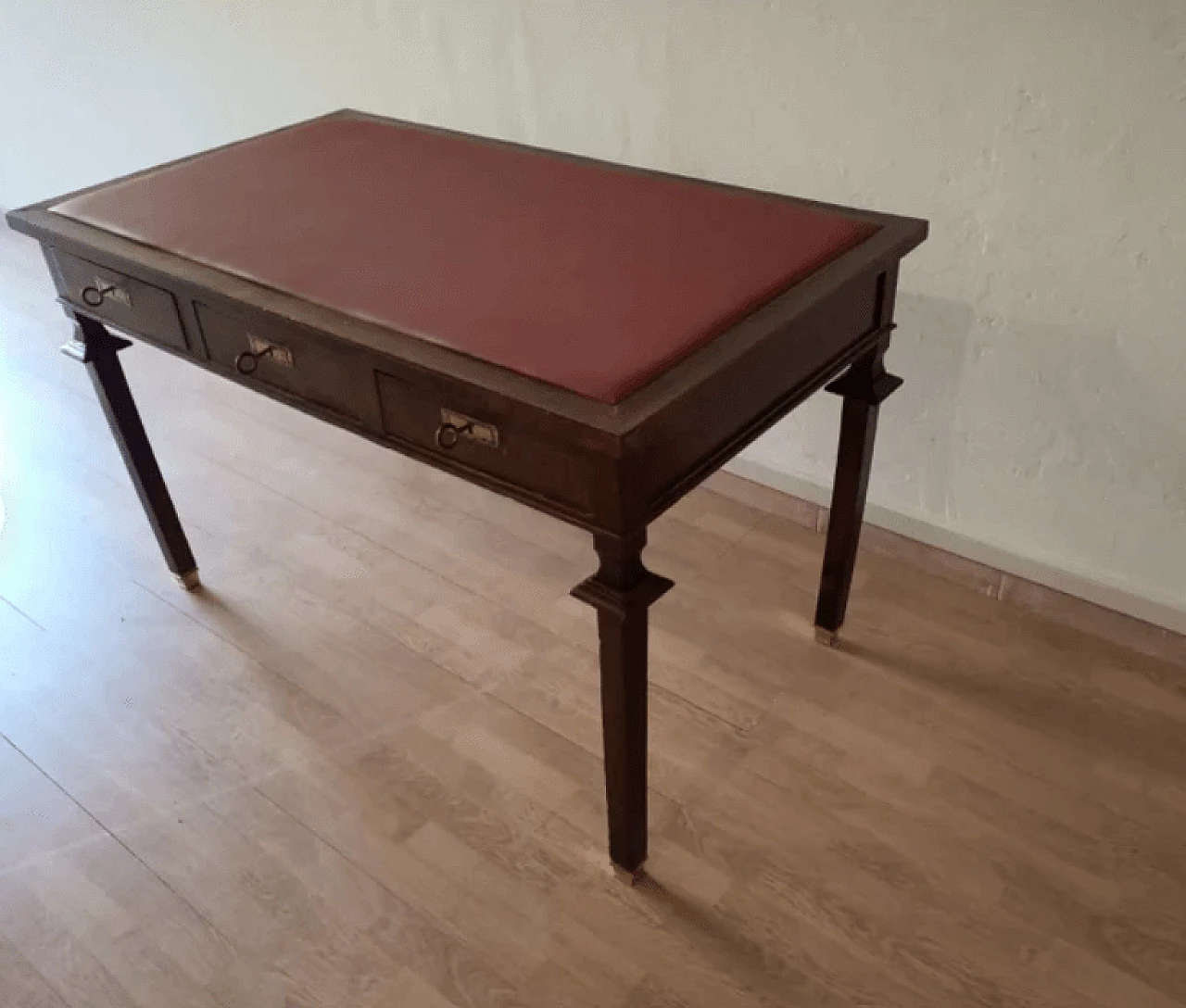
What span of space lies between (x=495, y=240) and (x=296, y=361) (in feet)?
0.94

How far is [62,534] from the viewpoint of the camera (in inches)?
83.2

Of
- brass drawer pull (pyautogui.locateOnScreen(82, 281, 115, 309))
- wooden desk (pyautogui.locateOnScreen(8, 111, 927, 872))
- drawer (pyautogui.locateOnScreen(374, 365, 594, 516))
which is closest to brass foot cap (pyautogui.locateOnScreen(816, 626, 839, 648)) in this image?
wooden desk (pyautogui.locateOnScreen(8, 111, 927, 872))

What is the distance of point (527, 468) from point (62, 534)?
1.43m

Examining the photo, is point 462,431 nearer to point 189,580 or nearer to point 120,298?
point 120,298

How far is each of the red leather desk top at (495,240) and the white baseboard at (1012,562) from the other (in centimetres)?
72

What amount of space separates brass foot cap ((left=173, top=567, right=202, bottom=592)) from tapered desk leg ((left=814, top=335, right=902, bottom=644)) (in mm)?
1135

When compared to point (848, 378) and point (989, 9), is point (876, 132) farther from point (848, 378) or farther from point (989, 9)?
point (848, 378)

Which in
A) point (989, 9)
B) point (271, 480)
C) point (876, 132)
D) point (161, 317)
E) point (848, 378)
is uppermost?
point (989, 9)

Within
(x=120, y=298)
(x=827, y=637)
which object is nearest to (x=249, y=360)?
(x=120, y=298)

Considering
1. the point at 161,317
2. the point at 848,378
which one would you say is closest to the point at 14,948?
the point at 161,317

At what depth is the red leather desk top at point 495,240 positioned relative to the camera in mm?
1093

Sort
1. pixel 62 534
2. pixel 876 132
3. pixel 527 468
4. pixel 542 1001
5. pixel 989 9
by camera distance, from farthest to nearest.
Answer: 1. pixel 62 534
2. pixel 876 132
3. pixel 989 9
4. pixel 542 1001
5. pixel 527 468

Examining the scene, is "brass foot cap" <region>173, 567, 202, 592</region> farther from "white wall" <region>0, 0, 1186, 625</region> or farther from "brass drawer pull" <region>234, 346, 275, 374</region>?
"white wall" <region>0, 0, 1186, 625</region>

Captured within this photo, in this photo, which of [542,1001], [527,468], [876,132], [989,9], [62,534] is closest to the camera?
[527,468]
